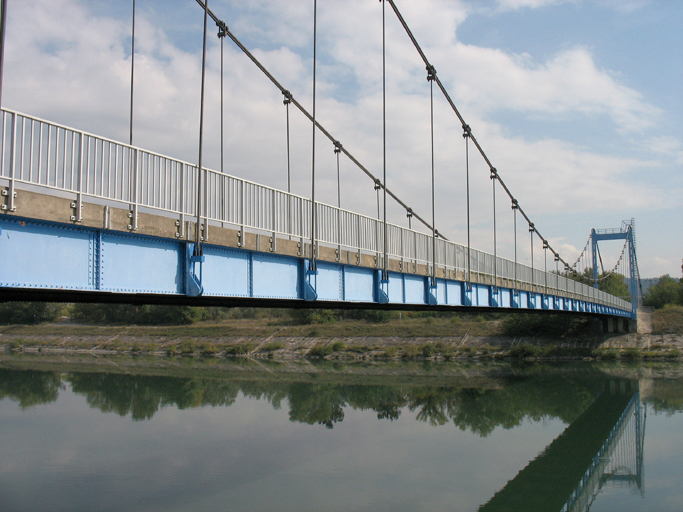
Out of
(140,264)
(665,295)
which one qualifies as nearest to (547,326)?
(665,295)

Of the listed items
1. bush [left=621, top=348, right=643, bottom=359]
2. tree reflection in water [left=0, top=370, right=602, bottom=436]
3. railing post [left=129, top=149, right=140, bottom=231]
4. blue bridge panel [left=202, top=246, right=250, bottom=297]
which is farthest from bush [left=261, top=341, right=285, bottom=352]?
railing post [left=129, top=149, right=140, bottom=231]

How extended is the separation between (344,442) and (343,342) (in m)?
31.0

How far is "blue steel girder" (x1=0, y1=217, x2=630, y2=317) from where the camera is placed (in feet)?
26.4

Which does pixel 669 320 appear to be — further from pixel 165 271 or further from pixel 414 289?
pixel 165 271

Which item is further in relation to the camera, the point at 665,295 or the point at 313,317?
the point at 665,295

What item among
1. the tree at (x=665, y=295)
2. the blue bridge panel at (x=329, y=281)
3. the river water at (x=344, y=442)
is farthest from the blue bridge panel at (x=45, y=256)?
the tree at (x=665, y=295)

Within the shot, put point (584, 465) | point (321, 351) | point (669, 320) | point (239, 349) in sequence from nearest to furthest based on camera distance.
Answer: point (584, 465)
point (321, 351)
point (669, 320)
point (239, 349)

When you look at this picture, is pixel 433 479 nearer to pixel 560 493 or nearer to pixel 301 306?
pixel 560 493

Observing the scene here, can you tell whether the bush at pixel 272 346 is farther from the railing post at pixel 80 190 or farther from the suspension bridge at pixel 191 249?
the railing post at pixel 80 190

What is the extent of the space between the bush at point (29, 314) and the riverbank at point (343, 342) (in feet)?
16.4

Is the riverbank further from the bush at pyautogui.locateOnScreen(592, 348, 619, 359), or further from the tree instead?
the tree

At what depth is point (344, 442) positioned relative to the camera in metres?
22.2

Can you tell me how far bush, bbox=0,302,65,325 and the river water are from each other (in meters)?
→ 34.8

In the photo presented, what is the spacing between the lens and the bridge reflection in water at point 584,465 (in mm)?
16000
